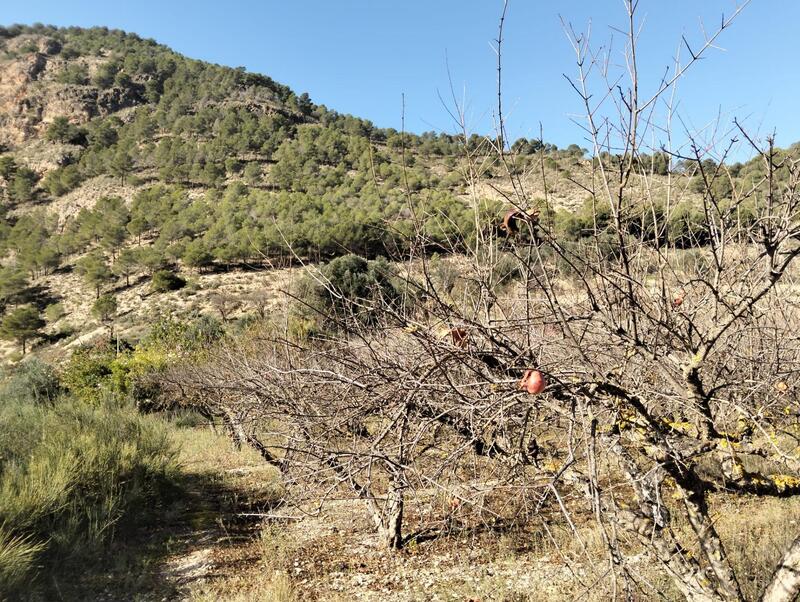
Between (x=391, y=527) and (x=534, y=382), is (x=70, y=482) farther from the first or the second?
(x=534, y=382)

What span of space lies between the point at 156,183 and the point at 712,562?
169 ft

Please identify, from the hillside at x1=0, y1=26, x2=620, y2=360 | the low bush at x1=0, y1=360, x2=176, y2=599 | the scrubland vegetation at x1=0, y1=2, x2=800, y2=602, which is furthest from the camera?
the hillside at x1=0, y1=26, x2=620, y2=360

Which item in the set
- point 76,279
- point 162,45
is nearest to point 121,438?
point 76,279

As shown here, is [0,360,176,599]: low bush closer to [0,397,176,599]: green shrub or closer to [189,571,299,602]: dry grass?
[0,397,176,599]: green shrub

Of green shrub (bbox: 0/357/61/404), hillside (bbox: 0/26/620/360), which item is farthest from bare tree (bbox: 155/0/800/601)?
hillside (bbox: 0/26/620/360)

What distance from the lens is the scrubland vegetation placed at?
1.62m

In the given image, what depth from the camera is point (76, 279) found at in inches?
1351

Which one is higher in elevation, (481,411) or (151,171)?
(151,171)

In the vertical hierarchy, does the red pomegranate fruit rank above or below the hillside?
below

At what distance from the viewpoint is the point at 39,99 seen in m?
55.9

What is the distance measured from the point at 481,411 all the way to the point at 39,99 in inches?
2875

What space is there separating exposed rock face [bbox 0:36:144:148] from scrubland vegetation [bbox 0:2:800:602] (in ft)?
180

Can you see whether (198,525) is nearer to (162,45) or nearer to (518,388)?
(518,388)

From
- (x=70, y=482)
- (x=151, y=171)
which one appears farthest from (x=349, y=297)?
(x=151, y=171)
